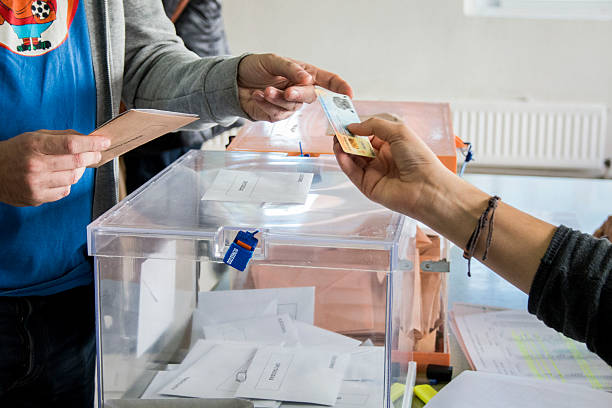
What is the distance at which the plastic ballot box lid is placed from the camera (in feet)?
4.23

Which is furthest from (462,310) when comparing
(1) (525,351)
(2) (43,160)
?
(2) (43,160)

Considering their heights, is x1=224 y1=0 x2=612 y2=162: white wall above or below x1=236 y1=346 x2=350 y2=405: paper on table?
above

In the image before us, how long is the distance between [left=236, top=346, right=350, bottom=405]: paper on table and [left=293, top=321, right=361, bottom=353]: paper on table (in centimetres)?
2

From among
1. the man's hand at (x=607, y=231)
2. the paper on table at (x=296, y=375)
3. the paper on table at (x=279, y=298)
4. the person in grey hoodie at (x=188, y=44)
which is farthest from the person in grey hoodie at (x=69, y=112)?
the person in grey hoodie at (x=188, y=44)

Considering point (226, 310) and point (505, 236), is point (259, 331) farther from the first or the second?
point (505, 236)

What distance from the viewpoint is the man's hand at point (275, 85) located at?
1.14 metres

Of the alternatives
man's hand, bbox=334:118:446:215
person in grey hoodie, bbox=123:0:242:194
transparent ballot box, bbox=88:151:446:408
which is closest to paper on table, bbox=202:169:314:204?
transparent ballot box, bbox=88:151:446:408

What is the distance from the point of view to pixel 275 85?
3.90 ft

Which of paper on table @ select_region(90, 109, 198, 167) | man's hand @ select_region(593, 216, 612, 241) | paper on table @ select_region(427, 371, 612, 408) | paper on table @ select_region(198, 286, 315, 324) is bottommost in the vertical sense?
paper on table @ select_region(427, 371, 612, 408)

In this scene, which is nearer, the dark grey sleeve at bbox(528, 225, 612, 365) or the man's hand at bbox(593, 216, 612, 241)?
the dark grey sleeve at bbox(528, 225, 612, 365)

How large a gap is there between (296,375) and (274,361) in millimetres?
51

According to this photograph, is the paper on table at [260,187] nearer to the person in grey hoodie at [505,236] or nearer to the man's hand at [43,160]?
the person in grey hoodie at [505,236]

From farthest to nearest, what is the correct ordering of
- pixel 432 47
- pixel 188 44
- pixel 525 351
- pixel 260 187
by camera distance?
pixel 432 47
pixel 188 44
pixel 525 351
pixel 260 187

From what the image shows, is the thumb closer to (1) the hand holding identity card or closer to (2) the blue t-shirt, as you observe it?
(1) the hand holding identity card
